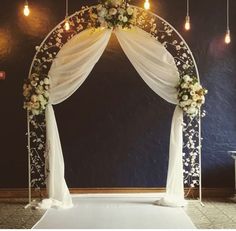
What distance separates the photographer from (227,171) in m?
7.08

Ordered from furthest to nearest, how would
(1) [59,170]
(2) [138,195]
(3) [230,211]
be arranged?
1. (2) [138,195]
2. (1) [59,170]
3. (3) [230,211]

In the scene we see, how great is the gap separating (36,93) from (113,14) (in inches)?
59.8

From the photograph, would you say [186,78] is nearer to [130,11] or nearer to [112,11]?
[130,11]

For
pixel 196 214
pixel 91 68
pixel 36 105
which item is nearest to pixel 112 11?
pixel 91 68

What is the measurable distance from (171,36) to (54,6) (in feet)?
6.11

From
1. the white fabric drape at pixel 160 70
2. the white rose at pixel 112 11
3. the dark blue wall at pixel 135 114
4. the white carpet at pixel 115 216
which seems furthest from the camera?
the dark blue wall at pixel 135 114

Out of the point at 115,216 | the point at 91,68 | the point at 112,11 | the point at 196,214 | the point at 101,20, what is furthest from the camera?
the point at 91,68

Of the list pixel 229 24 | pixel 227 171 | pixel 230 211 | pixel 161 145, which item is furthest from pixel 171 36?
pixel 230 211

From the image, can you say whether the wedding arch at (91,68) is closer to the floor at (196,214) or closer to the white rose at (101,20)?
the white rose at (101,20)

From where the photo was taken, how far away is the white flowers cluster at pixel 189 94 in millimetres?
6336

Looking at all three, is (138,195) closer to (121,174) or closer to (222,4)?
(121,174)

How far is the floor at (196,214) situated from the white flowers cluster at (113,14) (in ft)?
8.82

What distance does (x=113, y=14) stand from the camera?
6.21 metres

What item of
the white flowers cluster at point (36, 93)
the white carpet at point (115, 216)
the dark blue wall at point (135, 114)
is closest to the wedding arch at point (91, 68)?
the white flowers cluster at point (36, 93)
